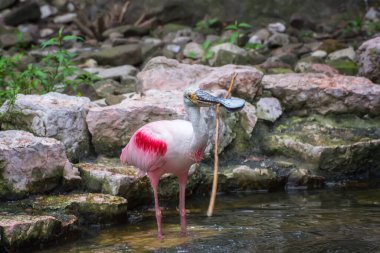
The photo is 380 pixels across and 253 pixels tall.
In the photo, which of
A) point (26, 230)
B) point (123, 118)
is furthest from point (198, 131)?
point (123, 118)

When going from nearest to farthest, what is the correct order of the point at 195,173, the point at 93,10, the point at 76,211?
the point at 76,211
the point at 195,173
the point at 93,10

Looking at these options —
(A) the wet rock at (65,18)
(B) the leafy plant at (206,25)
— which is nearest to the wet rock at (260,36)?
(B) the leafy plant at (206,25)

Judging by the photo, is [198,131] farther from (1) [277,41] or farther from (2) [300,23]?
(2) [300,23]

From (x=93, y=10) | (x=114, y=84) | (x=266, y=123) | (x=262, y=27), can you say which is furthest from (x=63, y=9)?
(x=266, y=123)

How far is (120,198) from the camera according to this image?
6.06 metres

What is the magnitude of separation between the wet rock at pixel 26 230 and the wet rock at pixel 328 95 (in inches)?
135

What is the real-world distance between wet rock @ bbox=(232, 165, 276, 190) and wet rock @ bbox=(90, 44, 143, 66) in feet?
14.4

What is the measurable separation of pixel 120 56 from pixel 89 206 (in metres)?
5.42

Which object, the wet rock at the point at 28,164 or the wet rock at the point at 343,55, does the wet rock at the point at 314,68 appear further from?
the wet rock at the point at 28,164

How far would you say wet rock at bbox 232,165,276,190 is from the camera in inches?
282

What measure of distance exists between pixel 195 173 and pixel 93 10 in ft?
28.3

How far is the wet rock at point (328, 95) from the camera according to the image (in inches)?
310

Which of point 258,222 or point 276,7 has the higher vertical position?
point 276,7

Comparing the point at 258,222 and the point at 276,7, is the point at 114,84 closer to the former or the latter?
the point at 258,222
